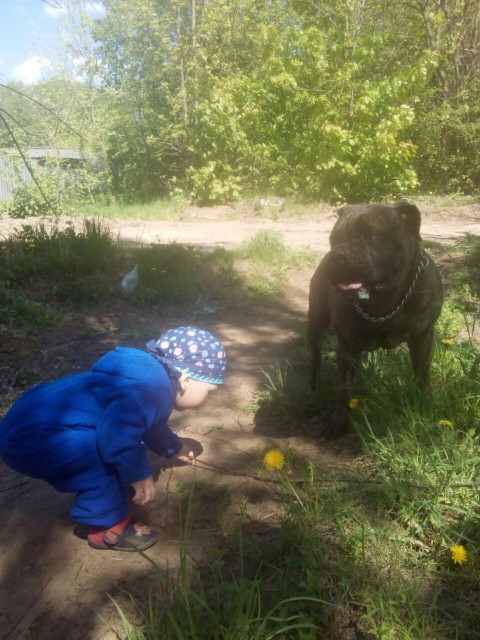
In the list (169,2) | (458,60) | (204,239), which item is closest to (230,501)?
(204,239)

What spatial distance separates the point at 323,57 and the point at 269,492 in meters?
12.0

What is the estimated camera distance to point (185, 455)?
276 cm

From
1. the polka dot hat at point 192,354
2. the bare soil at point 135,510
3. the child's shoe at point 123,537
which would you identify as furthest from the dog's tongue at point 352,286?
the child's shoe at point 123,537

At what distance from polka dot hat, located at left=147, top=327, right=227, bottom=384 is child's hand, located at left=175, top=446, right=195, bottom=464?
48 centimetres

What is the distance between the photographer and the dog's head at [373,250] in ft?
7.64

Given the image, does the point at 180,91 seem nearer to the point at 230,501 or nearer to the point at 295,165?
the point at 295,165

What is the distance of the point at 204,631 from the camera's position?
61.3 inches

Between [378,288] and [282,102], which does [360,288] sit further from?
[282,102]

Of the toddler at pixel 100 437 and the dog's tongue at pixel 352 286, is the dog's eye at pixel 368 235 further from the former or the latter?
the toddler at pixel 100 437

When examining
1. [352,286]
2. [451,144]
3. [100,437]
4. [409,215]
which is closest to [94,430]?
[100,437]

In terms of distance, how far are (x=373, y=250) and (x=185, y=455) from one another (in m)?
1.45

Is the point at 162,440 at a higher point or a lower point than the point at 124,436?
lower

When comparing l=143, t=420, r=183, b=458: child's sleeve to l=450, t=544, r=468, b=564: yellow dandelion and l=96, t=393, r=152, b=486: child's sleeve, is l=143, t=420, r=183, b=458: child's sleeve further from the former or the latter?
l=450, t=544, r=468, b=564: yellow dandelion

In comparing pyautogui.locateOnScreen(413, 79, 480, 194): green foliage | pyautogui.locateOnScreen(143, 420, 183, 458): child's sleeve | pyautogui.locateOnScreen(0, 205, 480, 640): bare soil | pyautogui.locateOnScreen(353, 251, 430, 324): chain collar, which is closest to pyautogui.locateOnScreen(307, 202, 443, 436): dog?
pyautogui.locateOnScreen(353, 251, 430, 324): chain collar
